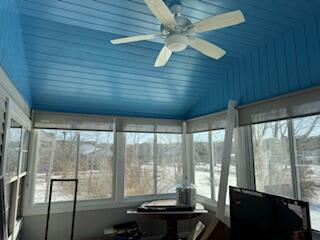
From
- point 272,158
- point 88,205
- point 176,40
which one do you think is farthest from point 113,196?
point 176,40

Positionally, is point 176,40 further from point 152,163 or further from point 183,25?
point 152,163

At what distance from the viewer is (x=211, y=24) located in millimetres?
1545

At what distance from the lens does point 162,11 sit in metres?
1.41

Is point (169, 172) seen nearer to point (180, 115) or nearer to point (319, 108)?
point (180, 115)

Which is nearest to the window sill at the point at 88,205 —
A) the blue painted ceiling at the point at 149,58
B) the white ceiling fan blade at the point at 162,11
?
the blue painted ceiling at the point at 149,58

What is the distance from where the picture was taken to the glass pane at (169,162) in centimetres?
404

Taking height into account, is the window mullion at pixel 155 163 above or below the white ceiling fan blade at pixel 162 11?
below

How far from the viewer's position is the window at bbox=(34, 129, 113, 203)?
3.33m

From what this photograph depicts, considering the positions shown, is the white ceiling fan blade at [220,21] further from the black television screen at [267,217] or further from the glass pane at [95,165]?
the glass pane at [95,165]

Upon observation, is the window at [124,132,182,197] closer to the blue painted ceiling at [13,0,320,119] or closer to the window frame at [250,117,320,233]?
the blue painted ceiling at [13,0,320,119]

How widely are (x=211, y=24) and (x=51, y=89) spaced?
2.29 meters

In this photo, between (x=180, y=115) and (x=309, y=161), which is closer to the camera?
(x=309, y=161)

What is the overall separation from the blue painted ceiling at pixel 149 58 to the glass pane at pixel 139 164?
55cm

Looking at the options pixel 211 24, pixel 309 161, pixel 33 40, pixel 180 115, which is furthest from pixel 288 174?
pixel 33 40
